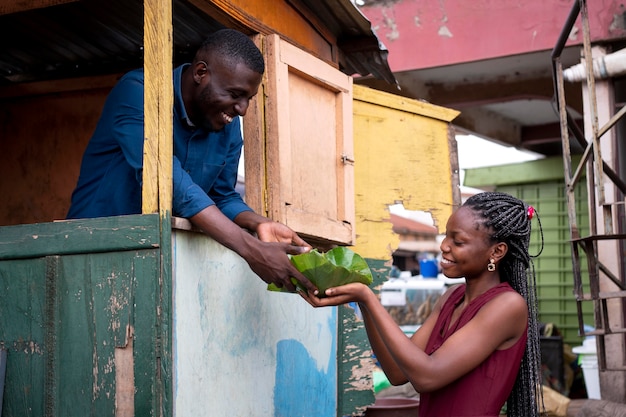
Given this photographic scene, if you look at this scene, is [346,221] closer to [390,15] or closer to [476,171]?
[390,15]

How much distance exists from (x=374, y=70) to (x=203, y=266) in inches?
113

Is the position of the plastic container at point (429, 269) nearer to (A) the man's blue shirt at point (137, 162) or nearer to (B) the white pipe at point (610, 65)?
(B) the white pipe at point (610, 65)

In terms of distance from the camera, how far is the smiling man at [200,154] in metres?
3.21

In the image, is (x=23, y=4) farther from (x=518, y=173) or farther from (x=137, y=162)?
(x=518, y=173)

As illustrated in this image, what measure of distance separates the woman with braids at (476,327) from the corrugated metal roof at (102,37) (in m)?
1.95

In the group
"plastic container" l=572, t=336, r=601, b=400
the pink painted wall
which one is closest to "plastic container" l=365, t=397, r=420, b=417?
"plastic container" l=572, t=336, r=601, b=400

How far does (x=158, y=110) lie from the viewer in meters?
3.23

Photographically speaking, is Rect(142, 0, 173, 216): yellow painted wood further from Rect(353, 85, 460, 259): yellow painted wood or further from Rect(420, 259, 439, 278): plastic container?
Rect(420, 259, 439, 278): plastic container

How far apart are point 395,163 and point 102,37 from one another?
7.77 feet

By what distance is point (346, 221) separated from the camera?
480 cm

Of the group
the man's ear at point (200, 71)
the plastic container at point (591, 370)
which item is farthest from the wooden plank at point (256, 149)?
the plastic container at point (591, 370)

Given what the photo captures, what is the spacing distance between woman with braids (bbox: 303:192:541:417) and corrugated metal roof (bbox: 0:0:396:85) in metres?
1.95

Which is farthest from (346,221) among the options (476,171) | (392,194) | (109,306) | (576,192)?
(476,171)

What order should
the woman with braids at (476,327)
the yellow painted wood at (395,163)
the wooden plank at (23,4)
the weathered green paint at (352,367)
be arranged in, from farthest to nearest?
the yellow painted wood at (395,163)
the weathered green paint at (352,367)
the wooden plank at (23,4)
the woman with braids at (476,327)
